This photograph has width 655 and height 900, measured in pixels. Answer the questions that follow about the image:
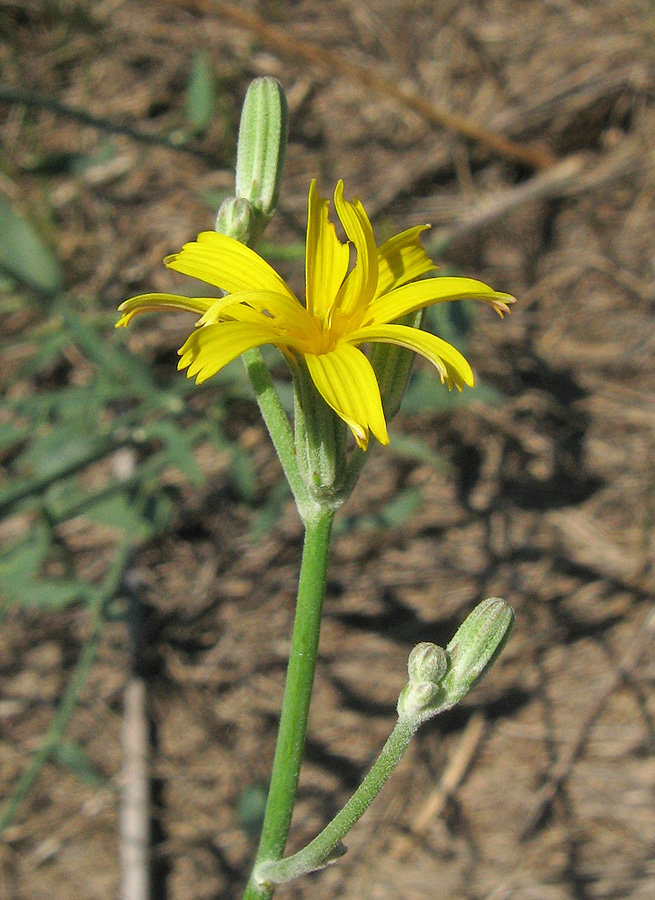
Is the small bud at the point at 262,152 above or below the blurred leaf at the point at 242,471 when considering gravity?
above

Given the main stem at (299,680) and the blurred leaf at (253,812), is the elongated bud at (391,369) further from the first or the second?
the blurred leaf at (253,812)

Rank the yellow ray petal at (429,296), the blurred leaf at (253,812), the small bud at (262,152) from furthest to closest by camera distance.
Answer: the blurred leaf at (253,812) < the small bud at (262,152) < the yellow ray petal at (429,296)

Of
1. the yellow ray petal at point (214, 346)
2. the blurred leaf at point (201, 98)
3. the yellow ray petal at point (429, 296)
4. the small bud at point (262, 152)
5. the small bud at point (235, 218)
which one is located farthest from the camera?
the blurred leaf at point (201, 98)

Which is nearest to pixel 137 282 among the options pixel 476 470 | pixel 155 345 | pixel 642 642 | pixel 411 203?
pixel 155 345

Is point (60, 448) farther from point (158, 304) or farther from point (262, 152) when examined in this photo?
point (158, 304)

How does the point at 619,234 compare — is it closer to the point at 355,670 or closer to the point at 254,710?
the point at 355,670

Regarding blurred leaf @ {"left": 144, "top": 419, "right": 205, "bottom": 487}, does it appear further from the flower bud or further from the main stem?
the flower bud

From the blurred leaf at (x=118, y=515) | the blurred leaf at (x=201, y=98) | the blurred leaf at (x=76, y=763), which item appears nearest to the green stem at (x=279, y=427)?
the blurred leaf at (x=118, y=515)

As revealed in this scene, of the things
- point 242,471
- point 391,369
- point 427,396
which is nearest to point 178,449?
point 242,471
